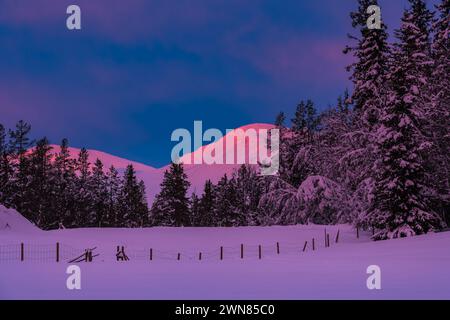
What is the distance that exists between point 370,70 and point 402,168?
11410mm

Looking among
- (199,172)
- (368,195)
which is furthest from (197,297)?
(199,172)

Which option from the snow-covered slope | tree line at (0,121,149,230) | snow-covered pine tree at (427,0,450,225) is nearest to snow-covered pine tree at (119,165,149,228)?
tree line at (0,121,149,230)

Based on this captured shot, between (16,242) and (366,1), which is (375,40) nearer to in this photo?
(366,1)

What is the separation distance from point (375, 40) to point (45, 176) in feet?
171

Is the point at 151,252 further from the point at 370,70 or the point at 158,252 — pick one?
the point at 370,70

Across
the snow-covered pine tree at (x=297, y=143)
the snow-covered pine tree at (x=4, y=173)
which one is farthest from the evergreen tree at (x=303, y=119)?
the snow-covered pine tree at (x=4, y=173)

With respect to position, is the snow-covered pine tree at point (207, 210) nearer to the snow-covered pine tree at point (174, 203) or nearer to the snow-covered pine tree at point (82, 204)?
the snow-covered pine tree at point (174, 203)

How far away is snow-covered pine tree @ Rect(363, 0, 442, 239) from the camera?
3225 cm

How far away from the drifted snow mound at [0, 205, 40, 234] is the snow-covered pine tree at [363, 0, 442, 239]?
85.0 feet

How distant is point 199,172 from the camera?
19900 cm

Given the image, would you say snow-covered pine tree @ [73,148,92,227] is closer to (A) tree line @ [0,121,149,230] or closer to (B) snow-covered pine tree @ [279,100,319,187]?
(A) tree line @ [0,121,149,230]

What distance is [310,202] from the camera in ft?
164

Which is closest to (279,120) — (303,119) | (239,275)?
(303,119)
